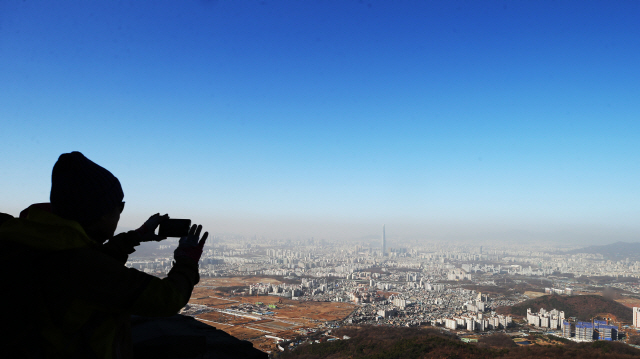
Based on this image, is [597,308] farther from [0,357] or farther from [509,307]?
[0,357]

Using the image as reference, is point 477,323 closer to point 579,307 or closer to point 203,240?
point 579,307

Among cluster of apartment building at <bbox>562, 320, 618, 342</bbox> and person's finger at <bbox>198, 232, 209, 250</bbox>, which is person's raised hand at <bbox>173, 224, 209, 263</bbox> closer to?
person's finger at <bbox>198, 232, 209, 250</bbox>

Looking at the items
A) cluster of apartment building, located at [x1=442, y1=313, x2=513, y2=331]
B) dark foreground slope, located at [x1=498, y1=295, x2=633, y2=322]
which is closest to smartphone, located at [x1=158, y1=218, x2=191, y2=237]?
cluster of apartment building, located at [x1=442, y1=313, x2=513, y2=331]

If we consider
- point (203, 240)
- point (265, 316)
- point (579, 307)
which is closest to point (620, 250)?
point (579, 307)

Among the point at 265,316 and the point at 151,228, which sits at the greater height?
the point at 151,228

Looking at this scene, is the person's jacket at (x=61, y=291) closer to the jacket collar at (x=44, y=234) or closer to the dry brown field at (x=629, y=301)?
the jacket collar at (x=44, y=234)

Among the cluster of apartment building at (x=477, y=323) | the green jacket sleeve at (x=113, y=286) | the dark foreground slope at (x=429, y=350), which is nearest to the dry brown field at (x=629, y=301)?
the cluster of apartment building at (x=477, y=323)
